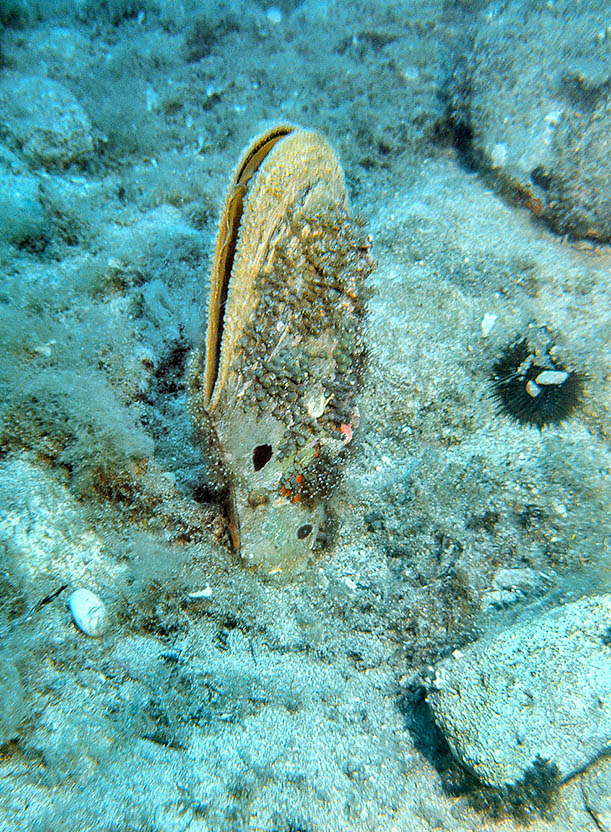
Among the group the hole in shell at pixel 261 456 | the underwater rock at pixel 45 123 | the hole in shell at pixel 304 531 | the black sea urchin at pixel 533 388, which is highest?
the underwater rock at pixel 45 123

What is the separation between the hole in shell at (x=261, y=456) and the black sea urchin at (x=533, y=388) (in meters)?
1.81

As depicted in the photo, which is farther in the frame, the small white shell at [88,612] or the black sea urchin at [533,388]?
the black sea urchin at [533,388]

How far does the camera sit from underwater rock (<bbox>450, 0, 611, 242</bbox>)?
3590mm

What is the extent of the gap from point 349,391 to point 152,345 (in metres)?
1.53

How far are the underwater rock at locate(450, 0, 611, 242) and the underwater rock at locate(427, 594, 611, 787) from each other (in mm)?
3345

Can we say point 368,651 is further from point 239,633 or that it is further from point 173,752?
point 173,752

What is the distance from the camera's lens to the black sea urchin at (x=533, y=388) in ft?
9.61

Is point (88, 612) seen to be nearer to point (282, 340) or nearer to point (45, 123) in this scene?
point (282, 340)

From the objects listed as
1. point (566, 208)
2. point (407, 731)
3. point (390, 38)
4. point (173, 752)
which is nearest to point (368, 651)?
point (407, 731)

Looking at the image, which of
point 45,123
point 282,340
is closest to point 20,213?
point 45,123

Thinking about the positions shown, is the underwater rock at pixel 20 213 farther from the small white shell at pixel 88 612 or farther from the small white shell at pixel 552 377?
the small white shell at pixel 552 377

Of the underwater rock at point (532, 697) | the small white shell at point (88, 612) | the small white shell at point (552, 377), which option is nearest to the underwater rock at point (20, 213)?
the small white shell at point (88, 612)

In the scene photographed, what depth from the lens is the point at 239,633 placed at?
2.43 meters

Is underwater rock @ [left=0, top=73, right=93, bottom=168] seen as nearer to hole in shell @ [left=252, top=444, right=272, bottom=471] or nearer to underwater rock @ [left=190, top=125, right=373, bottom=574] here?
underwater rock @ [left=190, top=125, right=373, bottom=574]
